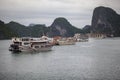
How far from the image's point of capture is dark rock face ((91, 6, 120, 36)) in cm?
18100

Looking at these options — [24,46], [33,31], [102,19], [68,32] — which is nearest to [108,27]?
[102,19]

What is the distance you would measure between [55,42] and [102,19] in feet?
367

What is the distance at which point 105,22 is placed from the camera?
596ft

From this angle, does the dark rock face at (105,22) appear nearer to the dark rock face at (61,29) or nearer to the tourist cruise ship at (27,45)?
the dark rock face at (61,29)

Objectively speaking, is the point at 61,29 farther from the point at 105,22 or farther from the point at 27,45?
the point at 27,45

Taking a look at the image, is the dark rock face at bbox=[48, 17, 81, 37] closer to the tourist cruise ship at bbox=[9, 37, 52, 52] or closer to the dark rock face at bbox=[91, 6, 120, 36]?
the dark rock face at bbox=[91, 6, 120, 36]

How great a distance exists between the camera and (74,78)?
2222 cm

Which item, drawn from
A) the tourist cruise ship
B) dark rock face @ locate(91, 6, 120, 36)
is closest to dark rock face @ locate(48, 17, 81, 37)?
dark rock face @ locate(91, 6, 120, 36)

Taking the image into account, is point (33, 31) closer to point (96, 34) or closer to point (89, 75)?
point (96, 34)

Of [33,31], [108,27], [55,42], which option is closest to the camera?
[55,42]

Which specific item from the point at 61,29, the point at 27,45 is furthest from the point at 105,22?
the point at 27,45

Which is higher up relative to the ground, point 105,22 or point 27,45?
point 105,22

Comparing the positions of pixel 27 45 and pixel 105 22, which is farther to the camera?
pixel 105 22

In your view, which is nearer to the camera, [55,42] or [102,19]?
[55,42]
